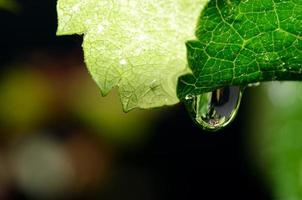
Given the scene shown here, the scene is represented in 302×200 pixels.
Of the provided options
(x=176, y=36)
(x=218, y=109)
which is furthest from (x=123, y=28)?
(x=218, y=109)

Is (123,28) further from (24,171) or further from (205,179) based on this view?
(205,179)

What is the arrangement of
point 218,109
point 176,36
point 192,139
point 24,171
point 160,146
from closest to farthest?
1. point 176,36
2. point 218,109
3. point 24,171
4. point 160,146
5. point 192,139

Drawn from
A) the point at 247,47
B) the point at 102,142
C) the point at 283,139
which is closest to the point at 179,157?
the point at 102,142

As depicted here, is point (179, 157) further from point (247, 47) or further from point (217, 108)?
point (247, 47)

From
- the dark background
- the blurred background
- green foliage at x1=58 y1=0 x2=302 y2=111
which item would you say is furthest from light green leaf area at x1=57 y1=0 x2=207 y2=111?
the dark background

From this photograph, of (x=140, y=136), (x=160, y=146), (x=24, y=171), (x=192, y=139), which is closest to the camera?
(x=24, y=171)
